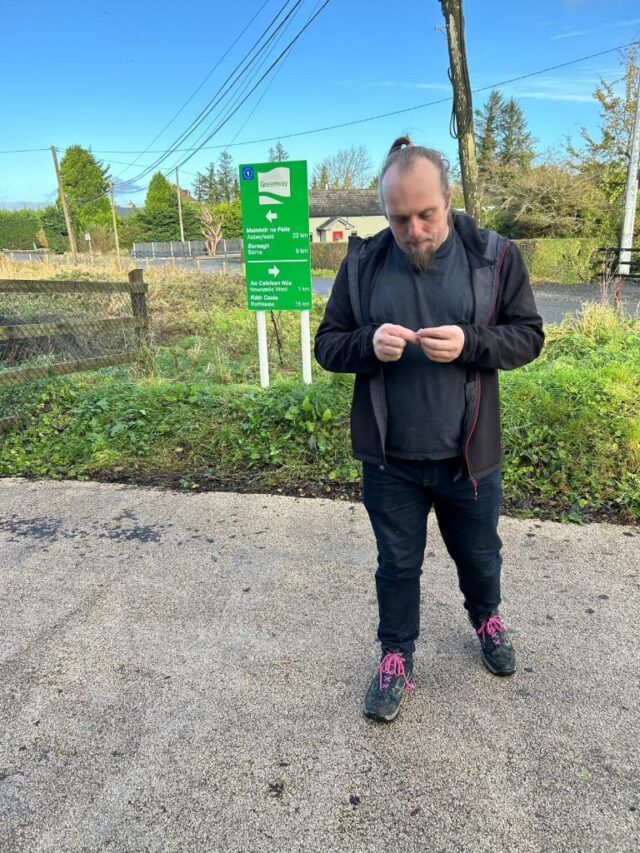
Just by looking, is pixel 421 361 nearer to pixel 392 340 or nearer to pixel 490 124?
pixel 392 340

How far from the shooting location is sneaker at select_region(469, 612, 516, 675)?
7.06 ft

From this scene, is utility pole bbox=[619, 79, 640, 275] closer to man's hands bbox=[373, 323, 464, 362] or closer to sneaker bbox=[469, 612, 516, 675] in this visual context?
sneaker bbox=[469, 612, 516, 675]

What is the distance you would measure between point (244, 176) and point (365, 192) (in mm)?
50293

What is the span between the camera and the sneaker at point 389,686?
1971 millimetres

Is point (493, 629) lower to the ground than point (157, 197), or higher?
lower

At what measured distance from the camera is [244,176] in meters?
5.52

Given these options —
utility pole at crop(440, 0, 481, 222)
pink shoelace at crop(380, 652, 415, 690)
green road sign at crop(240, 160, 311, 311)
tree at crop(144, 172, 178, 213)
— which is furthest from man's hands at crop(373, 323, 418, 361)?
tree at crop(144, 172, 178, 213)

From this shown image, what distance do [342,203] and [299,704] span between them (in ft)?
173

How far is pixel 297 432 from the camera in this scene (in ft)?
14.1

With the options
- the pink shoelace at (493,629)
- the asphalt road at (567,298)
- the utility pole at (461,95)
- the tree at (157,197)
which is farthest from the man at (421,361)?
the tree at (157,197)

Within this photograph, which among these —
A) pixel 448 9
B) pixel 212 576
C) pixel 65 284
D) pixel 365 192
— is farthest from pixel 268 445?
pixel 365 192

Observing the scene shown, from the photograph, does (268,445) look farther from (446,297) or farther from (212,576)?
(446,297)

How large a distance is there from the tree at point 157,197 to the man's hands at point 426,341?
63062mm

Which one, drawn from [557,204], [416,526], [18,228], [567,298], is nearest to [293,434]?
[416,526]
